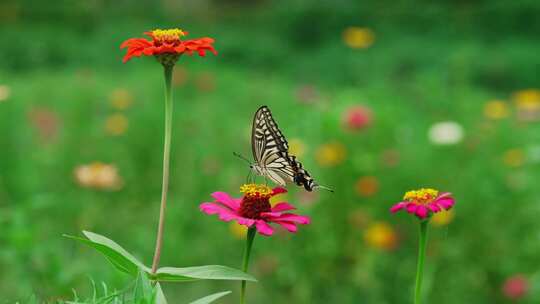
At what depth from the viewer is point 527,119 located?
4480 millimetres

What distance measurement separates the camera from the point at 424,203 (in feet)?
2.65

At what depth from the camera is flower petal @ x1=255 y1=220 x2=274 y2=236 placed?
0.77 m

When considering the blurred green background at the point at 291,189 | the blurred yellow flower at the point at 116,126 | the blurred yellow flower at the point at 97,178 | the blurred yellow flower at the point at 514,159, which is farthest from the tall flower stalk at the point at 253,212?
the blurred yellow flower at the point at 116,126

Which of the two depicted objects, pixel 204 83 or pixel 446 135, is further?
pixel 204 83

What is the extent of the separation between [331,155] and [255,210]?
2.05 metres

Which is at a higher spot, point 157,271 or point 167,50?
point 167,50

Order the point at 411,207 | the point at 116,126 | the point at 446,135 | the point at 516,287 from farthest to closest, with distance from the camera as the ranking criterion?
the point at 116,126
the point at 446,135
the point at 516,287
the point at 411,207

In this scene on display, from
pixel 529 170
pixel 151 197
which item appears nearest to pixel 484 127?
pixel 529 170

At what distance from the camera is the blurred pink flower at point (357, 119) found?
281 cm

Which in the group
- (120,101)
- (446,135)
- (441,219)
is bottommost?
(441,219)

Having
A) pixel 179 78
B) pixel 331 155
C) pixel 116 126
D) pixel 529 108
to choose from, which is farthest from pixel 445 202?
pixel 179 78

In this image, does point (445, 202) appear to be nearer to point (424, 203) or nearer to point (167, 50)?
point (424, 203)

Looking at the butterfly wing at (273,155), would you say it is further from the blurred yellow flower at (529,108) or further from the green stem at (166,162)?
the blurred yellow flower at (529,108)

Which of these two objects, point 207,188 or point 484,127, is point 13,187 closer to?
point 207,188
